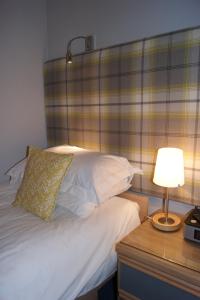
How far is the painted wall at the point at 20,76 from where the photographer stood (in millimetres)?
1979

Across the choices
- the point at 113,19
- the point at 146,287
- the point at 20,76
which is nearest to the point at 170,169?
the point at 146,287

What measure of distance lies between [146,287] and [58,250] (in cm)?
48

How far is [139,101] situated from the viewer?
1.58 metres

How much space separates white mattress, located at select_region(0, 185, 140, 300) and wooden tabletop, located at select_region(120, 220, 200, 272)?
0.12 m

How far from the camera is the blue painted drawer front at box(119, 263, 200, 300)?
1074 millimetres

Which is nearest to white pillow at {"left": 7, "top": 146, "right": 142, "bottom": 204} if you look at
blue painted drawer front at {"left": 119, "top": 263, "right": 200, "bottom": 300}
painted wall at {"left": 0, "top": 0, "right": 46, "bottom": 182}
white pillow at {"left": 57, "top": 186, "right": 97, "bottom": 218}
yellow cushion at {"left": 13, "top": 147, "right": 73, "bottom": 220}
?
white pillow at {"left": 57, "top": 186, "right": 97, "bottom": 218}

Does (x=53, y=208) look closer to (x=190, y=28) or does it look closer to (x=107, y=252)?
(x=107, y=252)

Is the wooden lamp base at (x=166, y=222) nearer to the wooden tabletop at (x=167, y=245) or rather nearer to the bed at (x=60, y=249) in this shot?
the wooden tabletop at (x=167, y=245)

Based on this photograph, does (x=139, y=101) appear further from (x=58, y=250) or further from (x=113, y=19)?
(x=58, y=250)

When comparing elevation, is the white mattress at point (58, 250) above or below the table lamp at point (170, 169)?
below

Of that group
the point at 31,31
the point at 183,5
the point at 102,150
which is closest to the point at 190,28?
the point at 183,5

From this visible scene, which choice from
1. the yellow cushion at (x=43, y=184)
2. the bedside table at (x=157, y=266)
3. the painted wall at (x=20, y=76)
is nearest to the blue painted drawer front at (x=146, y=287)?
the bedside table at (x=157, y=266)

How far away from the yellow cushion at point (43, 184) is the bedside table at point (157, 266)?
0.46 meters

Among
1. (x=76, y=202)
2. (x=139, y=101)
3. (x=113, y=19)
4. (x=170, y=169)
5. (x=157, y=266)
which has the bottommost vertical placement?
(x=157, y=266)
